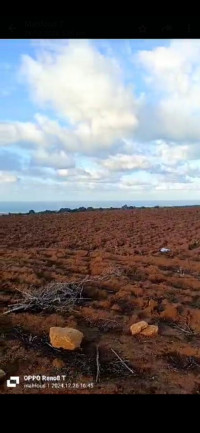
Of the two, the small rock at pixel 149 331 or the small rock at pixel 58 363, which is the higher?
the small rock at pixel 149 331

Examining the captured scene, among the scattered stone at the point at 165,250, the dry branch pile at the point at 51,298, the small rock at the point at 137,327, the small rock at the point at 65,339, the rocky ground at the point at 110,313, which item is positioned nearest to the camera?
the rocky ground at the point at 110,313

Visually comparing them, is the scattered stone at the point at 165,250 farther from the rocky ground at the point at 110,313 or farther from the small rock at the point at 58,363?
the small rock at the point at 58,363

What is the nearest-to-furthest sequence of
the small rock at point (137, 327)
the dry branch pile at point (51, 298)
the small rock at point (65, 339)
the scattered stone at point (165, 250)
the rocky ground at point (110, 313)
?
the rocky ground at point (110, 313) < the small rock at point (65, 339) < the small rock at point (137, 327) < the dry branch pile at point (51, 298) < the scattered stone at point (165, 250)

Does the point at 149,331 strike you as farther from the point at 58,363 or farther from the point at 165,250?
Answer: the point at 165,250

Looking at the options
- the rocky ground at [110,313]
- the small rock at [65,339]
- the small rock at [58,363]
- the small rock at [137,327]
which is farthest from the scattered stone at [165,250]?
the small rock at [58,363]
